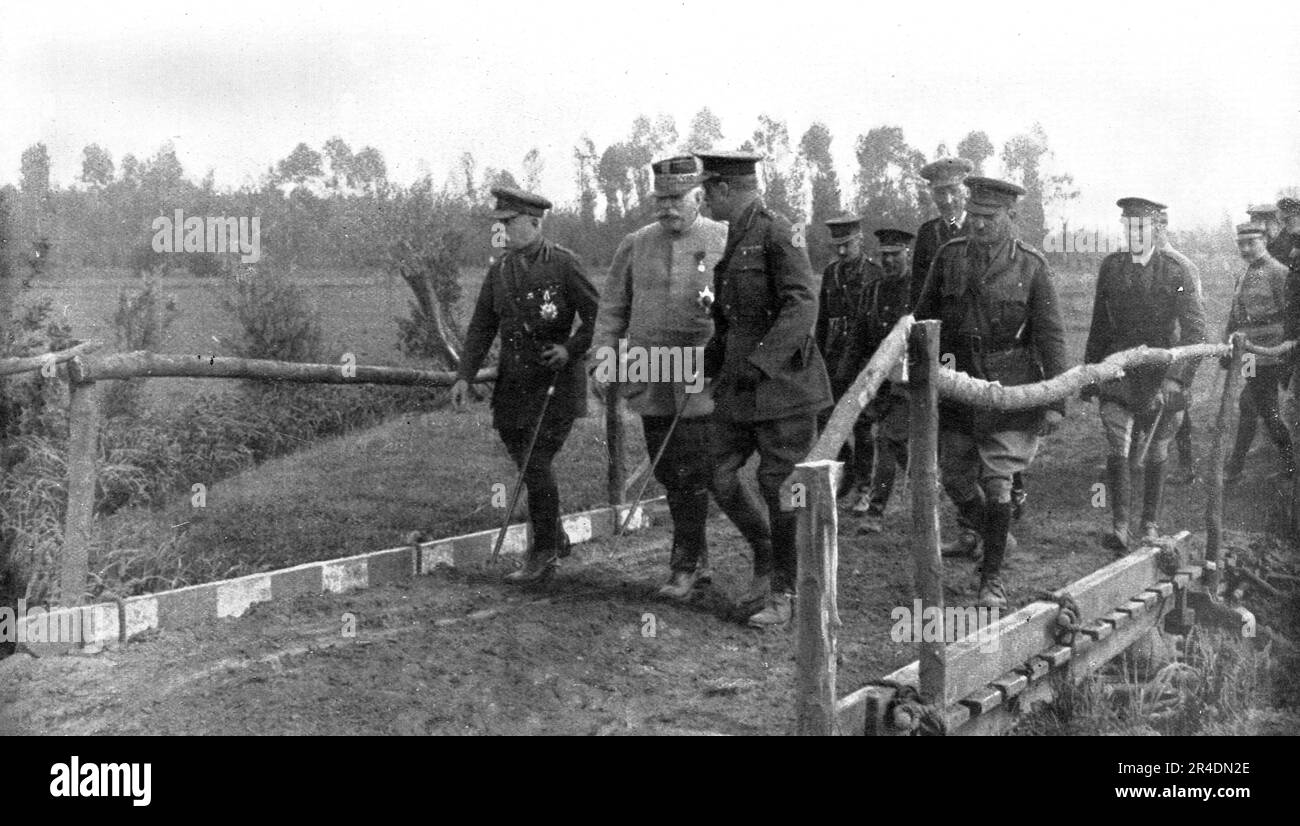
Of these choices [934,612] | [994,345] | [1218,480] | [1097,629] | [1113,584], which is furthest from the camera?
[1218,480]

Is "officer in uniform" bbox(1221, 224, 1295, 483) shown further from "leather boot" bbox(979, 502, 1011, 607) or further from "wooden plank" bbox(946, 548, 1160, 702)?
"leather boot" bbox(979, 502, 1011, 607)

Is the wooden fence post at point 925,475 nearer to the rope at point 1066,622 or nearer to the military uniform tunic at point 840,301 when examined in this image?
the rope at point 1066,622

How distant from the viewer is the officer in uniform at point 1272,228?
9.83 meters

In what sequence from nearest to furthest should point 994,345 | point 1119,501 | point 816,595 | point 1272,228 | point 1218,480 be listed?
point 816,595 < point 994,345 < point 1218,480 < point 1119,501 < point 1272,228

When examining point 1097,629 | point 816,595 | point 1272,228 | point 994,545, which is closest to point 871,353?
point 994,545

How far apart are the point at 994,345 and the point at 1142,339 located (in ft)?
6.33

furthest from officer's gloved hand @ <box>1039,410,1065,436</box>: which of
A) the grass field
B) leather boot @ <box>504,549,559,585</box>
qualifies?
the grass field

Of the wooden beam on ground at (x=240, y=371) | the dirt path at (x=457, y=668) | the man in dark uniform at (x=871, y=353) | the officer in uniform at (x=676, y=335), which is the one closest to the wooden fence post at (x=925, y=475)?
the dirt path at (x=457, y=668)

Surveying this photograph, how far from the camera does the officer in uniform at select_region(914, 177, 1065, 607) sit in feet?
21.3

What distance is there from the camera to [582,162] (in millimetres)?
11953

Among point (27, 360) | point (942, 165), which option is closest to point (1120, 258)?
point (942, 165)

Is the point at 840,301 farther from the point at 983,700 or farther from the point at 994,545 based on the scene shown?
the point at 983,700

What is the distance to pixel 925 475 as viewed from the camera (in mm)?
4598
